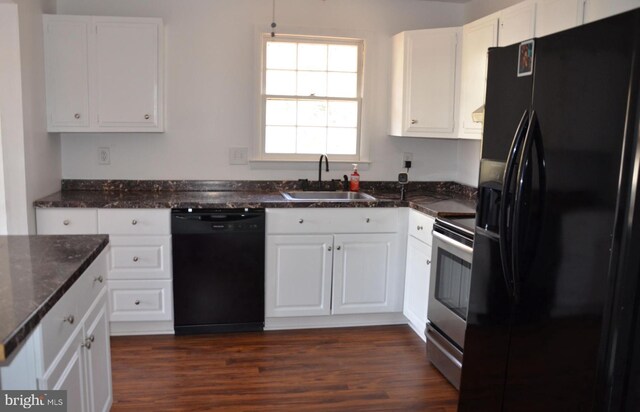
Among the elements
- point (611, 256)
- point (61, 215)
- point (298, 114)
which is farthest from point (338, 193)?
point (611, 256)

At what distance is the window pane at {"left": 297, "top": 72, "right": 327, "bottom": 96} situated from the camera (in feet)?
13.8

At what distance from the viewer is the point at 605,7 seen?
7.91 feet

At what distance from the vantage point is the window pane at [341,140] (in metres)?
4.32

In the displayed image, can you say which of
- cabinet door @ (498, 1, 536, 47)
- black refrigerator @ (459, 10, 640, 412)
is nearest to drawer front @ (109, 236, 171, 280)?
black refrigerator @ (459, 10, 640, 412)

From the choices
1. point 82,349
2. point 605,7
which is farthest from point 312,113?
point 82,349

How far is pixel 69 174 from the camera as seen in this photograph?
400cm

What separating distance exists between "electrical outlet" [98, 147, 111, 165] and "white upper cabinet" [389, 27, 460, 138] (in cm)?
214

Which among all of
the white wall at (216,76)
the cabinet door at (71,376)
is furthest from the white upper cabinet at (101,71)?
the cabinet door at (71,376)

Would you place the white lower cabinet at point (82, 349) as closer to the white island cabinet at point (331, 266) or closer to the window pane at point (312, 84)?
the white island cabinet at point (331, 266)

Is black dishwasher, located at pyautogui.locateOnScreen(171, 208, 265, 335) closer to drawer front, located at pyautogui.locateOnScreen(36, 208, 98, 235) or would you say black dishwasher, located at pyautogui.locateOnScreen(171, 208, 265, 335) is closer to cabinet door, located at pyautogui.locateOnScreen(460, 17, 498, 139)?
drawer front, located at pyautogui.locateOnScreen(36, 208, 98, 235)

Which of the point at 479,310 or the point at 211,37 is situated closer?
the point at 479,310

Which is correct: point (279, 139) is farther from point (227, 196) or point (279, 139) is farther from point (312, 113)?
point (227, 196)

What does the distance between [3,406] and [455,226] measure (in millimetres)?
2192

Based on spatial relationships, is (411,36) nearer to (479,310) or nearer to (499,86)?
(499,86)
